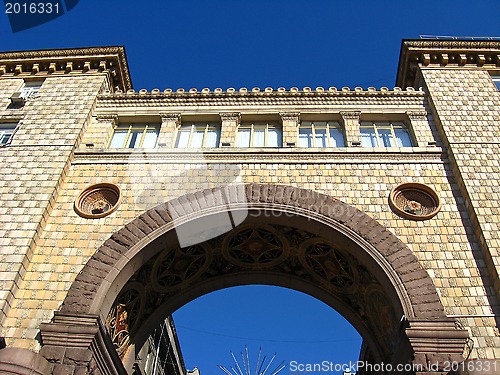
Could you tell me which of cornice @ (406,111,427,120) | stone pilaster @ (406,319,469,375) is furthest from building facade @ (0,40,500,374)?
cornice @ (406,111,427,120)

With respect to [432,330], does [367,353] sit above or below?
above

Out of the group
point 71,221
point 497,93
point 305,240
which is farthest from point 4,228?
point 497,93

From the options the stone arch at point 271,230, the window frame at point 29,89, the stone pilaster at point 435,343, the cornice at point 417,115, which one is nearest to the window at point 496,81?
the cornice at point 417,115

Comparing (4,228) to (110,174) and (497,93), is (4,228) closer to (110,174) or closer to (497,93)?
(110,174)

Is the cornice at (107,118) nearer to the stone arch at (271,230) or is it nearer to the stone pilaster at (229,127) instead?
the stone pilaster at (229,127)

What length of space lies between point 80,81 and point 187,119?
468cm

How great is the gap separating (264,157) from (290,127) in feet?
6.67

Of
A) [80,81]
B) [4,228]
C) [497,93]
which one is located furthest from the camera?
[80,81]

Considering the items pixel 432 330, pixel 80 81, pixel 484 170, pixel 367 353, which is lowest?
pixel 432 330

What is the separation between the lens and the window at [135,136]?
1798 cm

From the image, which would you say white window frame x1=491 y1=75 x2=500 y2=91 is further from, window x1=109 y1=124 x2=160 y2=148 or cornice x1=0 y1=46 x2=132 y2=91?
cornice x1=0 y1=46 x2=132 y2=91

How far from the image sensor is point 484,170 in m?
15.4

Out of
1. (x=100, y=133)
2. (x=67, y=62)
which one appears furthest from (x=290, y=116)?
(x=67, y=62)

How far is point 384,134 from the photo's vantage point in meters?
17.8
